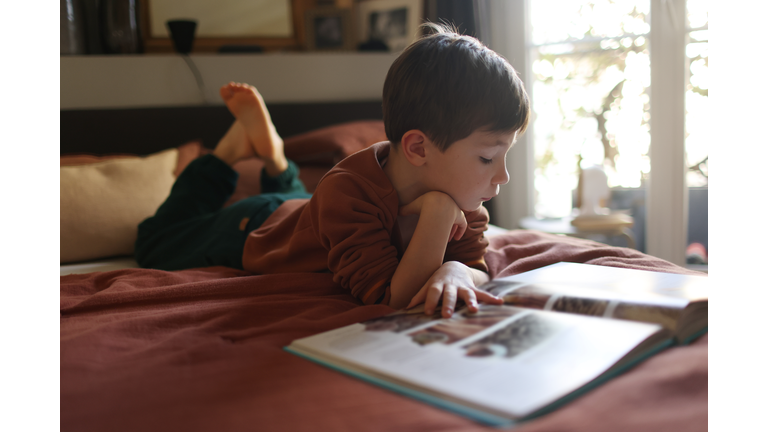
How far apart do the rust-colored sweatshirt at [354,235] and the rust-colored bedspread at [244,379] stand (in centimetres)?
6

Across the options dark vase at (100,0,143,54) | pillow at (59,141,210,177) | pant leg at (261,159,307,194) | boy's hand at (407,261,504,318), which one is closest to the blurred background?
dark vase at (100,0,143,54)

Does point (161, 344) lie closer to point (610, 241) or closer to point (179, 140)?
point (179, 140)

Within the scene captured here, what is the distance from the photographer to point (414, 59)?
0.86 metres

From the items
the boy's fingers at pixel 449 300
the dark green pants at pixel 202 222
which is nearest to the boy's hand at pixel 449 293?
the boy's fingers at pixel 449 300

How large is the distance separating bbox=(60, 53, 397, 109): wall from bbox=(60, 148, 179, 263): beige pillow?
0.70 meters

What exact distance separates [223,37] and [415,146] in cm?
189

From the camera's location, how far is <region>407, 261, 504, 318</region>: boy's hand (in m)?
0.69

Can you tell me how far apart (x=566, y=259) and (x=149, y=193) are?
3.91 ft

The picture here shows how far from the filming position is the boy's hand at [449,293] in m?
0.69

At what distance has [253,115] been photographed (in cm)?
143

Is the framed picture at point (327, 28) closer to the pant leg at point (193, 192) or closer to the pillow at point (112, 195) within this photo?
the pillow at point (112, 195)

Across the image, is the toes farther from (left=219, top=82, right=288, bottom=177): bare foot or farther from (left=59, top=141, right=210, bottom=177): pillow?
(left=59, top=141, right=210, bottom=177): pillow
